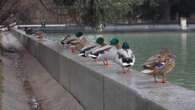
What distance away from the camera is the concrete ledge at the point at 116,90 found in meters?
7.98

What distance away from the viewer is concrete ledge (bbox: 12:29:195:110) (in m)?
7.98

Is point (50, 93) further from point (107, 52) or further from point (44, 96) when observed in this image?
point (107, 52)

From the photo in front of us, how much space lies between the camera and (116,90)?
9.82 m

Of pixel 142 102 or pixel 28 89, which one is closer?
pixel 142 102

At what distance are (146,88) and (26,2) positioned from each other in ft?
116

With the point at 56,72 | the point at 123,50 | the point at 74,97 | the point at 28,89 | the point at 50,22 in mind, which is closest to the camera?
the point at 123,50

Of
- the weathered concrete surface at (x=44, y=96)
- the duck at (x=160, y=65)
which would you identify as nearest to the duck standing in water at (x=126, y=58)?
the duck at (x=160, y=65)

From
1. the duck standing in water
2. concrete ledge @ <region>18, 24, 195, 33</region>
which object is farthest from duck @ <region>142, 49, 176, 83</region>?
concrete ledge @ <region>18, 24, 195, 33</region>

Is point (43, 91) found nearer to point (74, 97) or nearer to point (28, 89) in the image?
point (28, 89)

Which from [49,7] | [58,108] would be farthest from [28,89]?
[49,7]

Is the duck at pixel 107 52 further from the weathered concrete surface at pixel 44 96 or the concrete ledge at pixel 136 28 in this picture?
the concrete ledge at pixel 136 28

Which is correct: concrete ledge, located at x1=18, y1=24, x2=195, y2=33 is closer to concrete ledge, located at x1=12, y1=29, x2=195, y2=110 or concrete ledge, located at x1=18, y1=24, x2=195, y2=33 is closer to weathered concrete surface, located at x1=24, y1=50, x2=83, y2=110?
weathered concrete surface, located at x1=24, y1=50, x2=83, y2=110

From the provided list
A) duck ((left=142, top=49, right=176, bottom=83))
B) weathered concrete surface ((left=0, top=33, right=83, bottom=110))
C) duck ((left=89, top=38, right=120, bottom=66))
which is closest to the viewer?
duck ((left=142, top=49, right=176, bottom=83))

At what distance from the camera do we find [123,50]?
10531mm
